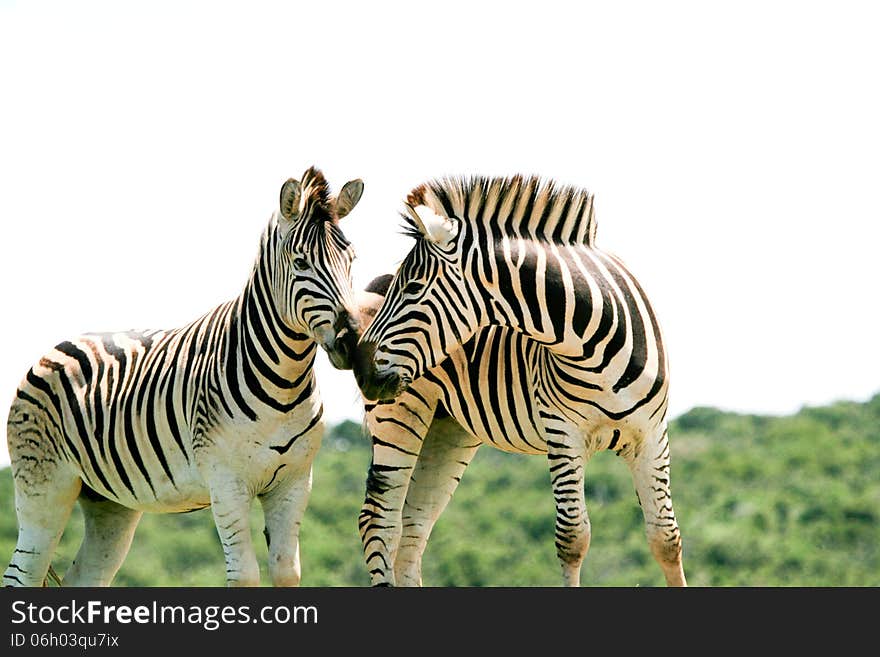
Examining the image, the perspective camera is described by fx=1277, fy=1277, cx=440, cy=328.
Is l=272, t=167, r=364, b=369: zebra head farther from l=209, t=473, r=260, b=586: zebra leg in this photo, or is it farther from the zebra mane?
l=209, t=473, r=260, b=586: zebra leg

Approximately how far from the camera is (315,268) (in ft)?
27.7

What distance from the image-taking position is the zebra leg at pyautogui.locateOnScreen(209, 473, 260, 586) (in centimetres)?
855

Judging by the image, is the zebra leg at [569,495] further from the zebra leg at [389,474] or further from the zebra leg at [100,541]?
the zebra leg at [100,541]

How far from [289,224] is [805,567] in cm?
2800

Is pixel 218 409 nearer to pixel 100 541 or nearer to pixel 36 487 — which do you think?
pixel 36 487

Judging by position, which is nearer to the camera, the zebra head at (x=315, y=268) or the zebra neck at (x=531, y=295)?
the zebra head at (x=315, y=268)

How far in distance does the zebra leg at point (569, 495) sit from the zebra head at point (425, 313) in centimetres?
99

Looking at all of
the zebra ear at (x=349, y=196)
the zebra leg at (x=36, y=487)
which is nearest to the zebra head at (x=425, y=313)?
the zebra ear at (x=349, y=196)

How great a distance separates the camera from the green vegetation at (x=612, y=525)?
109 ft

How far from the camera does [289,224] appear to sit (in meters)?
8.66

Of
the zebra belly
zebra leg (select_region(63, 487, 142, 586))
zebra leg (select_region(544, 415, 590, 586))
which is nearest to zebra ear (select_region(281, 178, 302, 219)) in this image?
the zebra belly

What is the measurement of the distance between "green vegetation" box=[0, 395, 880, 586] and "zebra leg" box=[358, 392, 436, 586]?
20803mm
